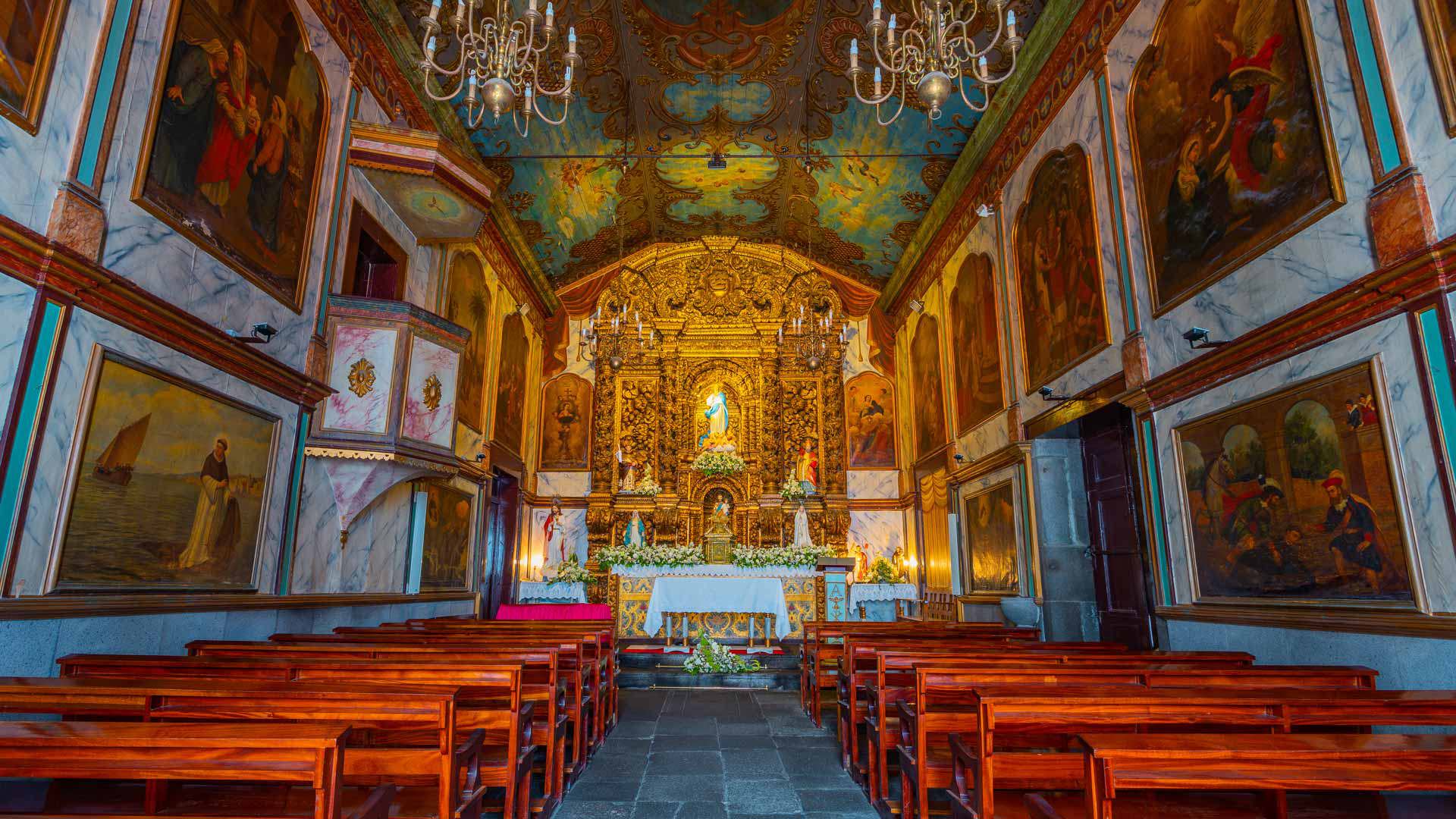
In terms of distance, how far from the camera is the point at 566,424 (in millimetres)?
16719

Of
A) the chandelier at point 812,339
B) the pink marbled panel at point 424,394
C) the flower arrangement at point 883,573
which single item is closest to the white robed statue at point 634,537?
the chandelier at point 812,339

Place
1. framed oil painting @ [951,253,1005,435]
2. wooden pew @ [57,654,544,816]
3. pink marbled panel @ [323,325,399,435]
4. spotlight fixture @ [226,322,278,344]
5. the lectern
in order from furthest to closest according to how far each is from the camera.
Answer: the lectern
framed oil painting @ [951,253,1005,435]
pink marbled panel @ [323,325,399,435]
spotlight fixture @ [226,322,278,344]
wooden pew @ [57,654,544,816]

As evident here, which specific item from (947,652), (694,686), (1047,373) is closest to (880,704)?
(947,652)

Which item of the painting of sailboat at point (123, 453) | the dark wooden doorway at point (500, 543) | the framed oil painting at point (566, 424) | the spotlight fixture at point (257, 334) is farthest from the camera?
the framed oil painting at point (566, 424)

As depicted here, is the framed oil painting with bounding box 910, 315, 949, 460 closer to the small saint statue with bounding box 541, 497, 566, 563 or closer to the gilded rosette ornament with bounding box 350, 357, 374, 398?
the small saint statue with bounding box 541, 497, 566, 563

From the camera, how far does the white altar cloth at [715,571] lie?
38.4ft

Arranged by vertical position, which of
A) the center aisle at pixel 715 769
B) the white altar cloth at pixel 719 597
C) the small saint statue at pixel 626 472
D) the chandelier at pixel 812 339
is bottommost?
the center aisle at pixel 715 769

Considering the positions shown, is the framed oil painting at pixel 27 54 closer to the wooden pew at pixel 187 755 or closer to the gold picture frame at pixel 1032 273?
the wooden pew at pixel 187 755

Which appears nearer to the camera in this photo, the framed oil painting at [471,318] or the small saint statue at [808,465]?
the framed oil painting at [471,318]

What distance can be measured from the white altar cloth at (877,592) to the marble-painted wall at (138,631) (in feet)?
28.8

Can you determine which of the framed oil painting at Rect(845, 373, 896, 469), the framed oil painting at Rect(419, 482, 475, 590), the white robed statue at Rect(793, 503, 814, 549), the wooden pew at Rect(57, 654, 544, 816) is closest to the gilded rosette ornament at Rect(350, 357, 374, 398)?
the framed oil painting at Rect(419, 482, 475, 590)

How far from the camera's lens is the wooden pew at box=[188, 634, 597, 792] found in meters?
4.25

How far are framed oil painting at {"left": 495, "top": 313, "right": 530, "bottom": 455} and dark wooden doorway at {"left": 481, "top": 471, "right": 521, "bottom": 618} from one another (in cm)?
76

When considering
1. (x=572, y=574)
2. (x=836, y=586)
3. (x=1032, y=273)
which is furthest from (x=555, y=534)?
(x=1032, y=273)
